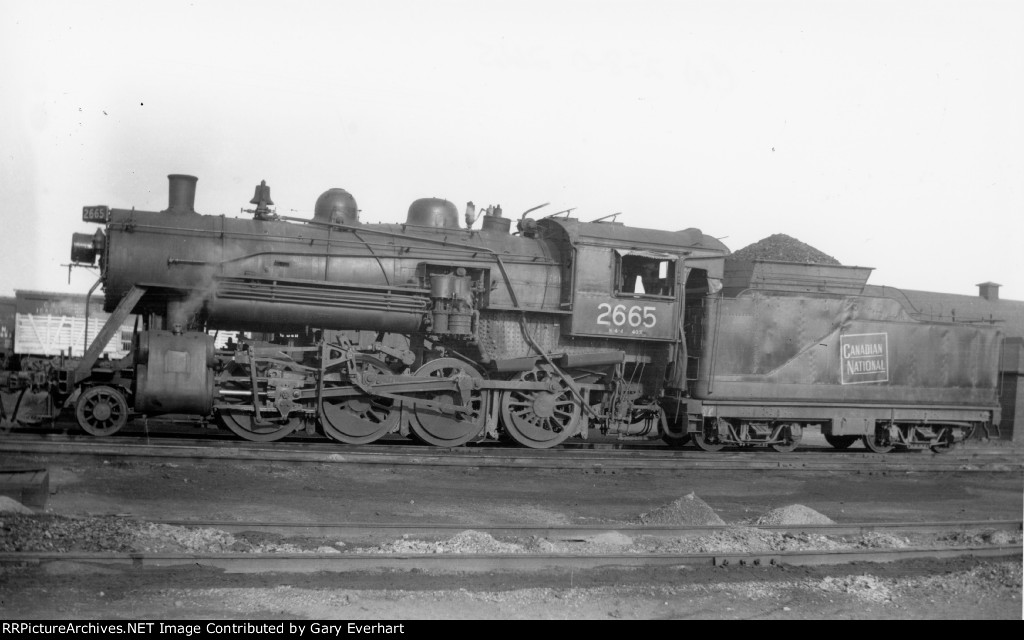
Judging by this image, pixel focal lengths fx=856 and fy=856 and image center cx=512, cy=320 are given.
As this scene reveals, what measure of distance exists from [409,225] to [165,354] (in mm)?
3454

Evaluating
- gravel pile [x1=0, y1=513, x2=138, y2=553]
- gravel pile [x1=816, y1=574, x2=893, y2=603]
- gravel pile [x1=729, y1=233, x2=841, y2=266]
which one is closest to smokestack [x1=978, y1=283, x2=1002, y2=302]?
gravel pile [x1=729, y1=233, x2=841, y2=266]

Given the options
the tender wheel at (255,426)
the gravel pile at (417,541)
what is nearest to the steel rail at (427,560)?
the gravel pile at (417,541)

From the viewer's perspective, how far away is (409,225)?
1112 centimetres

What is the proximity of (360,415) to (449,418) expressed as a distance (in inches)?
44.1

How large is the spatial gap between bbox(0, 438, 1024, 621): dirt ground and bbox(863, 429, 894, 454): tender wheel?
2.45 metres

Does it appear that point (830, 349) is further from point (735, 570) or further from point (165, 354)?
point (165, 354)

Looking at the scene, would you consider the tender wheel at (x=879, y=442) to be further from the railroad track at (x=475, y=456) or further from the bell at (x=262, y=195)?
the bell at (x=262, y=195)

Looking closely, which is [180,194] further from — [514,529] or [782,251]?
[782,251]

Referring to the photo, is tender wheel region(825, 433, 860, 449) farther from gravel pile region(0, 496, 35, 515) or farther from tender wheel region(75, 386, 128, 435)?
gravel pile region(0, 496, 35, 515)

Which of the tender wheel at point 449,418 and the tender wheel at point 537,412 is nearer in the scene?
the tender wheel at point 449,418

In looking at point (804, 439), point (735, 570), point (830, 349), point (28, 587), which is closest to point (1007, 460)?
point (830, 349)

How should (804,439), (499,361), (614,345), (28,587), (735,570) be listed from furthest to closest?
(804,439) → (614,345) → (499,361) → (735,570) → (28,587)

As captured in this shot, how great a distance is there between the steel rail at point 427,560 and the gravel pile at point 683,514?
133cm

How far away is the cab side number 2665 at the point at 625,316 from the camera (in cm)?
1134
